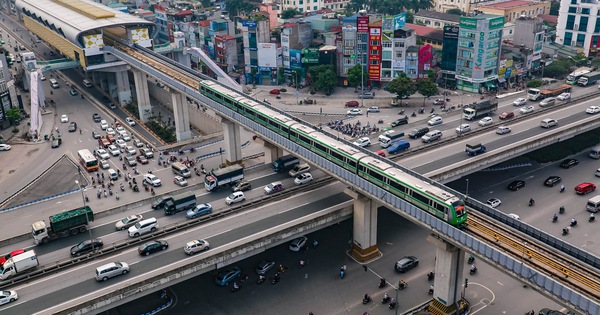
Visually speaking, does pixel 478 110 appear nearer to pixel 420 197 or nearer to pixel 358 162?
pixel 358 162

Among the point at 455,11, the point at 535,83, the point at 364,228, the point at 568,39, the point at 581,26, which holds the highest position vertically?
the point at 455,11

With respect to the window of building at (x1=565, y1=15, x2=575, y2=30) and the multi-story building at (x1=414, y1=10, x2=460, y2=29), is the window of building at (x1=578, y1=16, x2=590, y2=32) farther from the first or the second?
the multi-story building at (x1=414, y1=10, x2=460, y2=29)

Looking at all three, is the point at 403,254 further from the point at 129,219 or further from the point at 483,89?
the point at 483,89

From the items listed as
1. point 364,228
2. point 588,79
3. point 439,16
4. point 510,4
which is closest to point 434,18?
point 439,16

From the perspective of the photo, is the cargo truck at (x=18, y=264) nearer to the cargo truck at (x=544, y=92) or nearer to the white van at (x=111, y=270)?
the white van at (x=111, y=270)

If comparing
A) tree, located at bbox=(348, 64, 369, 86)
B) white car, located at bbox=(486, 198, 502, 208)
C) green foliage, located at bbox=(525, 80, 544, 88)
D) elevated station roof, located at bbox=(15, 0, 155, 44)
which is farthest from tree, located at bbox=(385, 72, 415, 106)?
elevated station roof, located at bbox=(15, 0, 155, 44)

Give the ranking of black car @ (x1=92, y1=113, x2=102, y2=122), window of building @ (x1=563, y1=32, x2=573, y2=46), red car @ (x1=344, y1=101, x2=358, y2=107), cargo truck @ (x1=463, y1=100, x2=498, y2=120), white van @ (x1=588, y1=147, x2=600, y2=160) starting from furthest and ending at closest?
window of building @ (x1=563, y1=32, x2=573, y2=46) → red car @ (x1=344, y1=101, x2=358, y2=107) → black car @ (x1=92, y1=113, x2=102, y2=122) → cargo truck @ (x1=463, y1=100, x2=498, y2=120) → white van @ (x1=588, y1=147, x2=600, y2=160)

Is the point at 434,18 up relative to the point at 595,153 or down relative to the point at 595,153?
up

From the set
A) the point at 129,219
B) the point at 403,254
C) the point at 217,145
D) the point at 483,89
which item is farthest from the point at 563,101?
the point at 129,219
